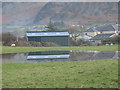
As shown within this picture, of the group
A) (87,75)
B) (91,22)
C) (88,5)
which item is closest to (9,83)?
(87,75)

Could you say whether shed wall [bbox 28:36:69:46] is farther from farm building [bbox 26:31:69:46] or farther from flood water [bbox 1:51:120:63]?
flood water [bbox 1:51:120:63]

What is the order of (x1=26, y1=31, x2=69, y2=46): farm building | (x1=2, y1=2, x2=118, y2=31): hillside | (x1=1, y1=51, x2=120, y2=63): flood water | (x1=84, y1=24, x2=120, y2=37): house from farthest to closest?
(x1=2, y1=2, x2=118, y2=31): hillside, (x1=84, y1=24, x2=120, y2=37): house, (x1=26, y1=31, x2=69, y2=46): farm building, (x1=1, y1=51, x2=120, y2=63): flood water

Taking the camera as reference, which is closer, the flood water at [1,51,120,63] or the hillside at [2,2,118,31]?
the flood water at [1,51,120,63]

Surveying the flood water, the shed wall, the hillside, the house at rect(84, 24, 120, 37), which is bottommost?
the flood water

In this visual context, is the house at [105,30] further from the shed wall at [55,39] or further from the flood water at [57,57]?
the flood water at [57,57]

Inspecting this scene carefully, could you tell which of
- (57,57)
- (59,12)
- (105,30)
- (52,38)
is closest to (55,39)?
(52,38)

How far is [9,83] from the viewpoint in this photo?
4.85 m

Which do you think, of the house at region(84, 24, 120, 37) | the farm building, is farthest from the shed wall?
the house at region(84, 24, 120, 37)

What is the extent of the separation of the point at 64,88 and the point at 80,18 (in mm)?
57006

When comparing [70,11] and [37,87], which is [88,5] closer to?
[70,11]

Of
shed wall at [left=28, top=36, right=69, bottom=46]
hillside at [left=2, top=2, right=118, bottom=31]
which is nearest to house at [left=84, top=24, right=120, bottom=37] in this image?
hillside at [left=2, top=2, right=118, bottom=31]

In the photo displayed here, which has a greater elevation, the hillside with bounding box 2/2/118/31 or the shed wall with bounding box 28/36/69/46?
the hillside with bounding box 2/2/118/31

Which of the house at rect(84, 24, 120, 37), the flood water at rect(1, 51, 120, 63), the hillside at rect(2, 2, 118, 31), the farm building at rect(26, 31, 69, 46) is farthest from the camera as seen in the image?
the hillside at rect(2, 2, 118, 31)

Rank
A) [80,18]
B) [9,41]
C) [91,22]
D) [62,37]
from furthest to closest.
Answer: [80,18]
[91,22]
[62,37]
[9,41]
